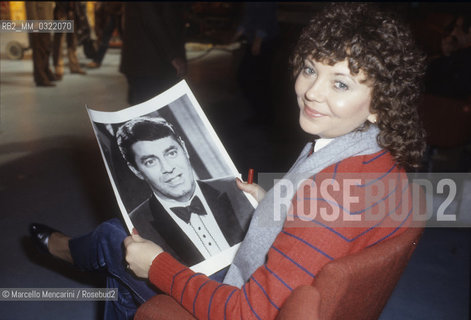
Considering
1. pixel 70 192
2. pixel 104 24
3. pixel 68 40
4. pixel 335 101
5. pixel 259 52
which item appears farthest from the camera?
pixel 104 24

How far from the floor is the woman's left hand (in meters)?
0.40

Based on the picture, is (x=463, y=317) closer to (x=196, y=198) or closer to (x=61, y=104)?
(x=196, y=198)

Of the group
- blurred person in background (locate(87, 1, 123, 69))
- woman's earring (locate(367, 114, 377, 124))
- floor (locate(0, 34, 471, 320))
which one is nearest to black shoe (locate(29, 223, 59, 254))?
floor (locate(0, 34, 471, 320))

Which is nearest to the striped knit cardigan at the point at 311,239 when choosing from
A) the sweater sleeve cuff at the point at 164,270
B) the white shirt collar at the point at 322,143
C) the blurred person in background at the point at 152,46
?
the sweater sleeve cuff at the point at 164,270

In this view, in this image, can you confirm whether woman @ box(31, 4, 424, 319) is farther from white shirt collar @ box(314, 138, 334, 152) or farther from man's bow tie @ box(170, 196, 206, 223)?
man's bow tie @ box(170, 196, 206, 223)

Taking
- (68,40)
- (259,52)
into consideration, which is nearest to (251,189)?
(259,52)

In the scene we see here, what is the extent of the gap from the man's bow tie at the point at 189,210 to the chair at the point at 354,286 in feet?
1.33

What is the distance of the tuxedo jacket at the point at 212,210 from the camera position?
0.89 m

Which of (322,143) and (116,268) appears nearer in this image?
(322,143)

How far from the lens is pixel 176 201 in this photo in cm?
92

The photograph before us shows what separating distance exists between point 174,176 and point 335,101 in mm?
374

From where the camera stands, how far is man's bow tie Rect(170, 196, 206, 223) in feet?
3.04

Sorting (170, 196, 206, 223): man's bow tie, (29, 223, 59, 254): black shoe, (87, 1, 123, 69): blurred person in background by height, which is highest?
(170, 196, 206, 223): man's bow tie

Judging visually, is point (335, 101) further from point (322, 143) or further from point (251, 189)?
point (251, 189)
